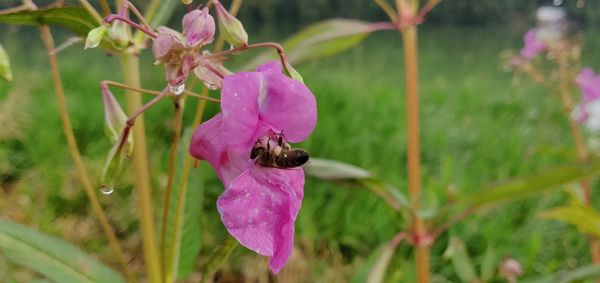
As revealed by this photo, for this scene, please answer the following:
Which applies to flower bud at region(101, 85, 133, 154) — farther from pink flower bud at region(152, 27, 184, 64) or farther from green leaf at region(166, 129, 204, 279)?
green leaf at region(166, 129, 204, 279)

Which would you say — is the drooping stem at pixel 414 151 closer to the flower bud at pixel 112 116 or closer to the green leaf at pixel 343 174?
the green leaf at pixel 343 174

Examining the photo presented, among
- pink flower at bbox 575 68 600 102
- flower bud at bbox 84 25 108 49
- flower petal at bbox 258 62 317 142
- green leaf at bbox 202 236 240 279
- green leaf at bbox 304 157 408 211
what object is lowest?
green leaf at bbox 202 236 240 279

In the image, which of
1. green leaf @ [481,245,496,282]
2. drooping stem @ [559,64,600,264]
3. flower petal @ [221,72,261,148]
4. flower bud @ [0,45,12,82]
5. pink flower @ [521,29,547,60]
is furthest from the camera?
pink flower @ [521,29,547,60]

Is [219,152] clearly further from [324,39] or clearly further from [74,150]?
[324,39]

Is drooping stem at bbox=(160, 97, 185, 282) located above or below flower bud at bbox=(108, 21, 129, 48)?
below

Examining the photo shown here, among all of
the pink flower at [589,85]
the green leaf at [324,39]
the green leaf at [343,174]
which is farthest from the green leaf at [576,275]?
the pink flower at [589,85]

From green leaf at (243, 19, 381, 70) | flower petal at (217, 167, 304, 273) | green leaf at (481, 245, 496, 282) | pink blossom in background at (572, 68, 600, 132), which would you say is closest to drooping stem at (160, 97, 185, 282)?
flower petal at (217, 167, 304, 273)

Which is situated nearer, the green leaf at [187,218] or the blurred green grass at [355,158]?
the green leaf at [187,218]

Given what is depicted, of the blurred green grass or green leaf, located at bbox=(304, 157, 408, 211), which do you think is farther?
the blurred green grass
